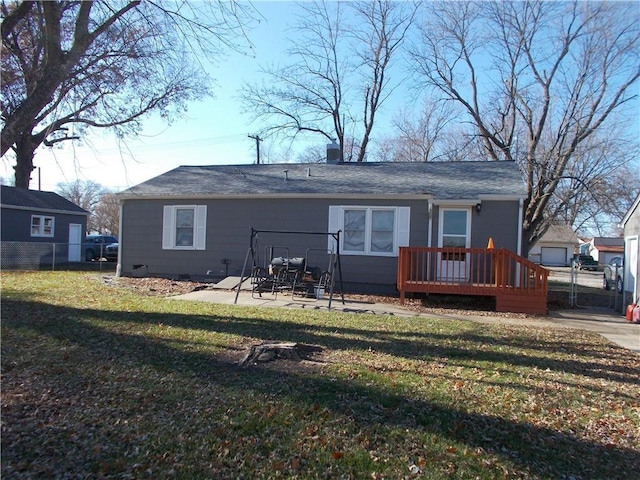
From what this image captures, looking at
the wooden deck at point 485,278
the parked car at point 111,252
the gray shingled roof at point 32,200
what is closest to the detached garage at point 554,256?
the wooden deck at point 485,278

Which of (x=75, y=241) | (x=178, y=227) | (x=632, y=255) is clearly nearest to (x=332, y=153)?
(x=178, y=227)

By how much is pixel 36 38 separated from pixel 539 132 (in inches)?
711

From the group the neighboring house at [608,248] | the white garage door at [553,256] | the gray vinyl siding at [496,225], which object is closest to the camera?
the gray vinyl siding at [496,225]

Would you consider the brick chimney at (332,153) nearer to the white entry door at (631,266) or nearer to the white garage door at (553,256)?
the white entry door at (631,266)

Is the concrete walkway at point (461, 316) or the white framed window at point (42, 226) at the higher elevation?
the white framed window at point (42, 226)

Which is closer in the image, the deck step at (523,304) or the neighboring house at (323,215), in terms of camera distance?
the deck step at (523,304)

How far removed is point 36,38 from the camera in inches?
317

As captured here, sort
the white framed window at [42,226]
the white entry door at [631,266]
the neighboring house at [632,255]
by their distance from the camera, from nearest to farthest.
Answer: the neighboring house at [632,255] < the white entry door at [631,266] < the white framed window at [42,226]

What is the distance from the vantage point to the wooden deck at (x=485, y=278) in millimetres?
9992

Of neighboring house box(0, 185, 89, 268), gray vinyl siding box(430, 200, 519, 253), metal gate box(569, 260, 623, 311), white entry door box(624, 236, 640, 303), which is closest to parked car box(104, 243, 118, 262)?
neighboring house box(0, 185, 89, 268)

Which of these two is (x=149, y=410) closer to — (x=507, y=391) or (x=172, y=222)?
(x=507, y=391)

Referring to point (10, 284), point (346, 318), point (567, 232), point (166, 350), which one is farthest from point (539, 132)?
point (567, 232)

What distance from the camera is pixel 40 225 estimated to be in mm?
22703

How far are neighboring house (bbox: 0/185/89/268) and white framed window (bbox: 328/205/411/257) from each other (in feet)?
41.9
